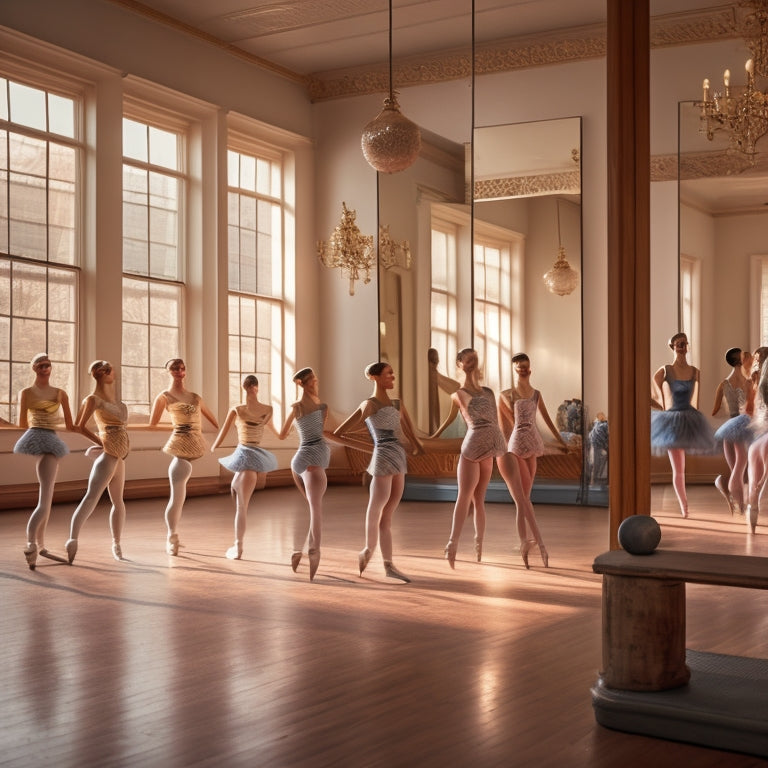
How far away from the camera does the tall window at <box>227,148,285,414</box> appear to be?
1434 cm

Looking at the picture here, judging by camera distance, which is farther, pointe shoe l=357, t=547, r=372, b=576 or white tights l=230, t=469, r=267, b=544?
white tights l=230, t=469, r=267, b=544

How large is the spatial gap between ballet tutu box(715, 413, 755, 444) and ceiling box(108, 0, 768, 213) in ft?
24.4

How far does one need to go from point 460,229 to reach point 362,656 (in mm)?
8261

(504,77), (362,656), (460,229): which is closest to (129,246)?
(460,229)

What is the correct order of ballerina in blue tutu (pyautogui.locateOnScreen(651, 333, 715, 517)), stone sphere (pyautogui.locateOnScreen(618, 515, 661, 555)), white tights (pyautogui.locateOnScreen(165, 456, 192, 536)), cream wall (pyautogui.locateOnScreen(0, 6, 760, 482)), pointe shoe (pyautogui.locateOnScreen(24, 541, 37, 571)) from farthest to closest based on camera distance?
cream wall (pyautogui.locateOnScreen(0, 6, 760, 482))
white tights (pyautogui.locateOnScreen(165, 456, 192, 536))
pointe shoe (pyautogui.locateOnScreen(24, 541, 37, 571))
ballerina in blue tutu (pyautogui.locateOnScreen(651, 333, 715, 517))
stone sphere (pyautogui.locateOnScreen(618, 515, 661, 555))

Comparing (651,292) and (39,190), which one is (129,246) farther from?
(651,292)

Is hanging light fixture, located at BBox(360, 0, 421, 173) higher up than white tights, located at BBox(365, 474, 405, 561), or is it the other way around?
hanging light fixture, located at BBox(360, 0, 421, 173)

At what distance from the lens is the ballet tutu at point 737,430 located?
6.28 meters

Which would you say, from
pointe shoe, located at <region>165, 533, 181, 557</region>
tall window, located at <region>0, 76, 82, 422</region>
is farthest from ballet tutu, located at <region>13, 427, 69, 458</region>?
tall window, located at <region>0, 76, 82, 422</region>

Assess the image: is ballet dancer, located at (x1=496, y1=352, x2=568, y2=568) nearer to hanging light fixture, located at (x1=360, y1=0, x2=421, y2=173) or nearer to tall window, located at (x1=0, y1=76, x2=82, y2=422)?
hanging light fixture, located at (x1=360, y1=0, x2=421, y2=173)

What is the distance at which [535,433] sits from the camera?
7922 mm

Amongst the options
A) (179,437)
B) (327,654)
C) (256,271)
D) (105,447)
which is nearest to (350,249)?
(256,271)

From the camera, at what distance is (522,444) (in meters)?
7.79

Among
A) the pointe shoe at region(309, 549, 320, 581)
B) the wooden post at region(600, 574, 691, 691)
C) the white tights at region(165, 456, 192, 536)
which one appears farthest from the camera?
the white tights at region(165, 456, 192, 536)
